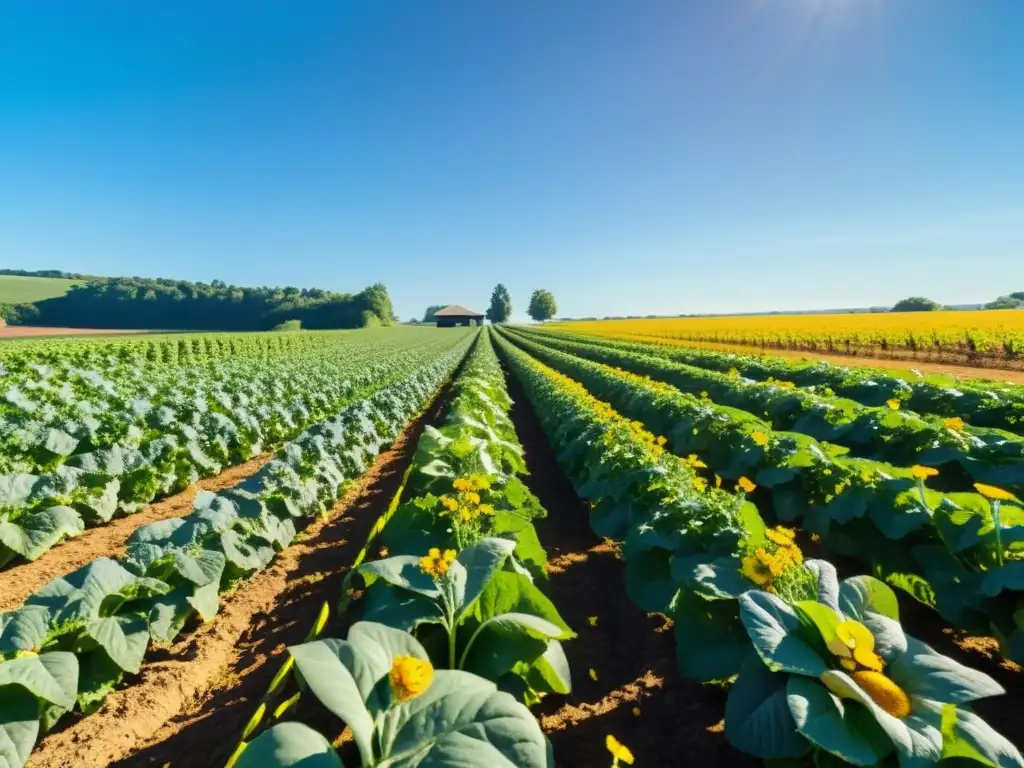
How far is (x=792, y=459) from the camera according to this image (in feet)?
16.2

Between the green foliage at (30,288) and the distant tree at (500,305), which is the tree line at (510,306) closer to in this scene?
the distant tree at (500,305)

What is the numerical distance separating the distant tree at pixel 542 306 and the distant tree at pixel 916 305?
253 feet

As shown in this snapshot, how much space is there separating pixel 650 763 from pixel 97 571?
3581mm

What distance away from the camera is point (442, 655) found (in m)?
2.80

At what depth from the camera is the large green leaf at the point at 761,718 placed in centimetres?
194

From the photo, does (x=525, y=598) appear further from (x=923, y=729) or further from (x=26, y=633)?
(x=26, y=633)

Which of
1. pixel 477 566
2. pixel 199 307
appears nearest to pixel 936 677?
pixel 477 566

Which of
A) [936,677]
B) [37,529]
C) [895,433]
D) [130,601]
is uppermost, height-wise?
[895,433]

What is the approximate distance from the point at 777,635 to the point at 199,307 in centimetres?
10751

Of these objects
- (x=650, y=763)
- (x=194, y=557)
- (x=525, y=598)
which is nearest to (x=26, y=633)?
(x=194, y=557)

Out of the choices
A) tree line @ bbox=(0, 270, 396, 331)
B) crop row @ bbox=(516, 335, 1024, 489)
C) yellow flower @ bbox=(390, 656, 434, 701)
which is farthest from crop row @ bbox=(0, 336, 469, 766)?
tree line @ bbox=(0, 270, 396, 331)

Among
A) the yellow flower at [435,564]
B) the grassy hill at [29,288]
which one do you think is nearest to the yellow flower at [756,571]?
the yellow flower at [435,564]

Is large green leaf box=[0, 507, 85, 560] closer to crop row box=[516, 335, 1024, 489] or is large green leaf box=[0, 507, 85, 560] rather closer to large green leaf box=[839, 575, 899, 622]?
large green leaf box=[839, 575, 899, 622]

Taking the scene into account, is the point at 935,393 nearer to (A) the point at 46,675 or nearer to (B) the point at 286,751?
(B) the point at 286,751
